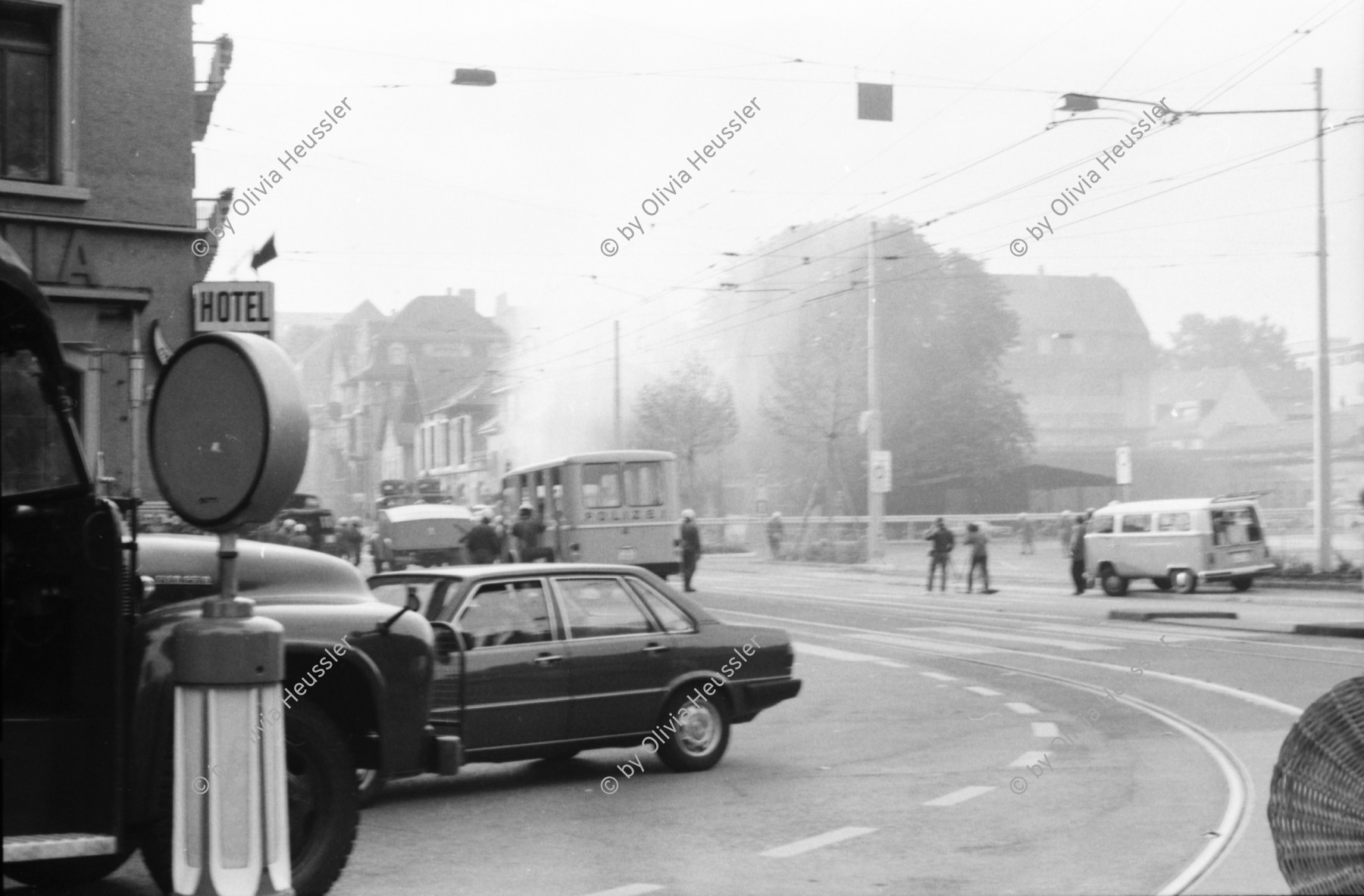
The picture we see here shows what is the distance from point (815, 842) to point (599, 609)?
2761 mm

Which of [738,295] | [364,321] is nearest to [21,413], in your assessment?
[738,295]

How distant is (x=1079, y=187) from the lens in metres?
24.2

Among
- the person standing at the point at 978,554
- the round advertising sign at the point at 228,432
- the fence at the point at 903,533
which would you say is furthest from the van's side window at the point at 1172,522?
the round advertising sign at the point at 228,432

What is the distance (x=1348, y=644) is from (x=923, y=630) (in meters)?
5.62

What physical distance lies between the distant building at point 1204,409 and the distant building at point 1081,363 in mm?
1896

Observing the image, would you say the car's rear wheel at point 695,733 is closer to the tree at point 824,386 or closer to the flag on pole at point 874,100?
the flag on pole at point 874,100

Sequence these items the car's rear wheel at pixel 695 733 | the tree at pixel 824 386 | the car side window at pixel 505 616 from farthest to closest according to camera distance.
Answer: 1. the tree at pixel 824 386
2. the car's rear wheel at pixel 695 733
3. the car side window at pixel 505 616

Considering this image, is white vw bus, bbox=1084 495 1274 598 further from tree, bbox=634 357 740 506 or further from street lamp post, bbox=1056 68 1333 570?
tree, bbox=634 357 740 506

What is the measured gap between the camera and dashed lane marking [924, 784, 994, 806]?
28.9 feet

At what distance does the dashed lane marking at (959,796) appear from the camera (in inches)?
346

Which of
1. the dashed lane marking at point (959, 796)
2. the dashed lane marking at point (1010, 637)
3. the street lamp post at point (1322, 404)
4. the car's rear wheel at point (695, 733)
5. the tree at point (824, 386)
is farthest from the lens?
the tree at point (824, 386)

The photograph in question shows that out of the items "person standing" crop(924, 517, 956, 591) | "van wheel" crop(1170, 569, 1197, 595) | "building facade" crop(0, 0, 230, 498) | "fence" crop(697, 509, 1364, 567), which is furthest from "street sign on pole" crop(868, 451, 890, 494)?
"building facade" crop(0, 0, 230, 498)

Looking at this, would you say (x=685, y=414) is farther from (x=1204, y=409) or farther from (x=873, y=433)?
(x=1204, y=409)

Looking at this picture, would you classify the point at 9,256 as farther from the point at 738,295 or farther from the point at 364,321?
the point at 364,321
